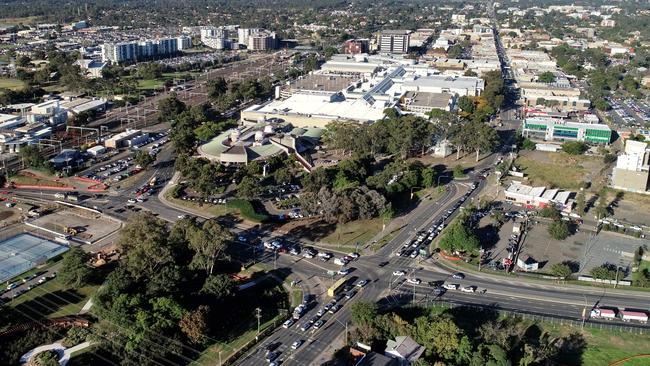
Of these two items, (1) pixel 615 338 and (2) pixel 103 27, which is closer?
(1) pixel 615 338

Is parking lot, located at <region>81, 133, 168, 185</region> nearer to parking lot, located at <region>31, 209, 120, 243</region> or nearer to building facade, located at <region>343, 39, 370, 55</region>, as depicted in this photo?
parking lot, located at <region>31, 209, 120, 243</region>

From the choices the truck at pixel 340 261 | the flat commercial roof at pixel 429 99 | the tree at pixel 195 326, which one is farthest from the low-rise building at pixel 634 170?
the tree at pixel 195 326

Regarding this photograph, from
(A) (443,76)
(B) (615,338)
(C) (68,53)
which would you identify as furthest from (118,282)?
(C) (68,53)

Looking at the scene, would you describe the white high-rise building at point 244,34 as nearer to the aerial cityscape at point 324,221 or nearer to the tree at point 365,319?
the aerial cityscape at point 324,221

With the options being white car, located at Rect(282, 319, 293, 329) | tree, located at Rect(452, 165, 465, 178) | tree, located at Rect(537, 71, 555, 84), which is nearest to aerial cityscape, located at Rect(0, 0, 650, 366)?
white car, located at Rect(282, 319, 293, 329)

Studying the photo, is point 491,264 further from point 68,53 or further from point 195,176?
point 68,53

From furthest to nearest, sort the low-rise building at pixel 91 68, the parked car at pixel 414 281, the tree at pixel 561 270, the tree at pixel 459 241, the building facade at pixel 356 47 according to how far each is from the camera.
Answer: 1. the building facade at pixel 356 47
2. the low-rise building at pixel 91 68
3. the tree at pixel 459 241
4. the tree at pixel 561 270
5. the parked car at pixel 414 281
